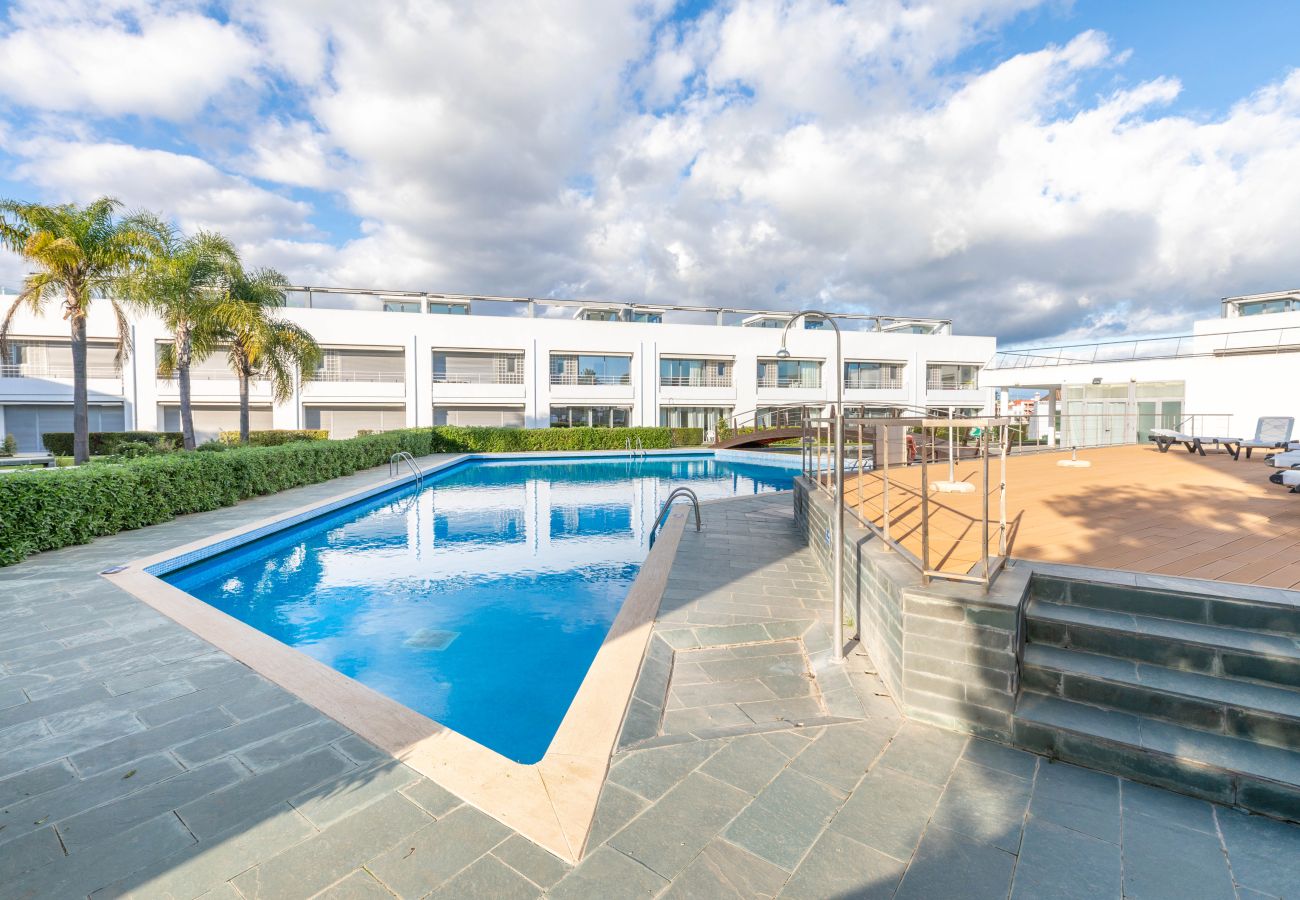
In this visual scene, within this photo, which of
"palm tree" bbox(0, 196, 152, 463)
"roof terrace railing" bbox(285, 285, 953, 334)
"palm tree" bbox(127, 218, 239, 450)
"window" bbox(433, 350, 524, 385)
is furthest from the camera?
"window" bbox(433, 350, 524, 385)

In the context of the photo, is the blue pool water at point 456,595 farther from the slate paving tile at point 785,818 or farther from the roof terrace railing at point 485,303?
the roof terrace railing at point 485,303

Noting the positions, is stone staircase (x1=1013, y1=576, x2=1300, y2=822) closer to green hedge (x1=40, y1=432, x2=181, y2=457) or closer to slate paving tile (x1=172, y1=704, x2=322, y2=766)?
slate paving tile (x1=172, y1=704, x2=322, y2=766)

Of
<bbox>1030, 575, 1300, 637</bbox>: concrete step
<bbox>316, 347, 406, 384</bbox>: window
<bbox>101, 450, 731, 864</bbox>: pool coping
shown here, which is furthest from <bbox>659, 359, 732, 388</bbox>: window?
<bbox>1030, 575, 1300, 637</bbox>: concrete step

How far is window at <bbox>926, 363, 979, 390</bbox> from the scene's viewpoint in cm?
3538

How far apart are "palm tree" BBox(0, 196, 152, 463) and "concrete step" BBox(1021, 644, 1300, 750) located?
17.5 m

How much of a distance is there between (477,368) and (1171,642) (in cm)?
2928

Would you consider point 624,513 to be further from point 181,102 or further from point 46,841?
point 181,102

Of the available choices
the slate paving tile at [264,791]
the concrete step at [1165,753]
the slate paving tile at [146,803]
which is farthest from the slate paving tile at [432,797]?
the concrete step at [1165,753]

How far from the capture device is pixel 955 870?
6.29ft

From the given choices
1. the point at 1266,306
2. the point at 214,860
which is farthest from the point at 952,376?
the point at 214,860

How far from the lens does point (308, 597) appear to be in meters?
6.72

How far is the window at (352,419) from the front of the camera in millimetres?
26406

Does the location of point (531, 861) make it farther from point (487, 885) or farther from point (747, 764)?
point (747, 764)

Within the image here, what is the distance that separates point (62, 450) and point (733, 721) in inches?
1212
